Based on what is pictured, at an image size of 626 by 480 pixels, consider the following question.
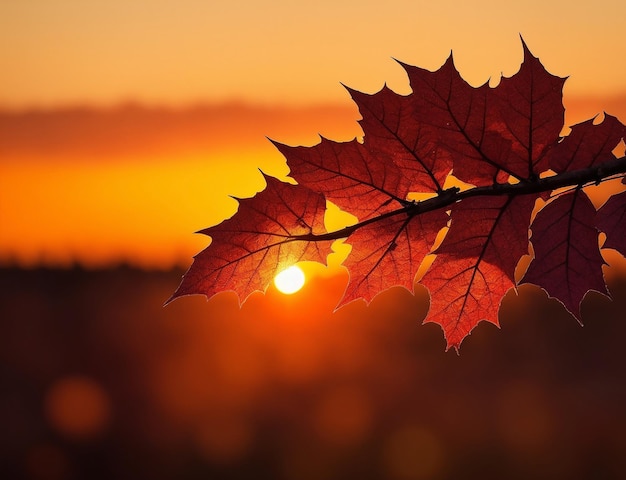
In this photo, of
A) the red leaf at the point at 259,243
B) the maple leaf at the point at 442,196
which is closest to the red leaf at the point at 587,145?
the maple leaf at the point at 442,196

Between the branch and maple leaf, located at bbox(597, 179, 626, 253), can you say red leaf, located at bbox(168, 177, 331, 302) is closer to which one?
the branch

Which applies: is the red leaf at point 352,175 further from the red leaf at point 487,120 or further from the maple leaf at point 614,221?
the maple leaf at point 614,221

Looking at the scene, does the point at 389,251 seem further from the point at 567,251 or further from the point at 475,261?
the point at 567,251

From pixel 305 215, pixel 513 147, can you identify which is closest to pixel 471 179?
pixel 513 147

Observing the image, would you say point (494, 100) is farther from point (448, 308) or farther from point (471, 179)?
point (448, 308)

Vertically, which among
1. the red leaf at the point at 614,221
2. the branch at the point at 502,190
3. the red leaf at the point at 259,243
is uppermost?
the red leaf at the point at 259,243
